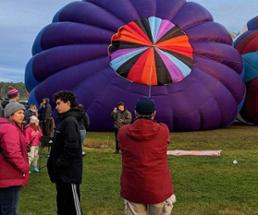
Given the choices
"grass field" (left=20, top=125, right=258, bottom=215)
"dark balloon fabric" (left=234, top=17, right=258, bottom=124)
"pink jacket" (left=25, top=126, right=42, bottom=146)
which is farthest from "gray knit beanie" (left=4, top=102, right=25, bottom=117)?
"dark balloon fabric" (left=234, top=17, right=258, bottom=124)

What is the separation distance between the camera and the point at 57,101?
4.82m

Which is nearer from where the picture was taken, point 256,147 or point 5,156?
point 5,156

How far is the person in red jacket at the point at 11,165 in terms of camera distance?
4.36 m

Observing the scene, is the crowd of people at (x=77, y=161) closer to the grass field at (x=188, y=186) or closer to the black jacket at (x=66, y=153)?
the black jacket at (x=66, y=153)

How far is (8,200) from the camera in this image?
445cm

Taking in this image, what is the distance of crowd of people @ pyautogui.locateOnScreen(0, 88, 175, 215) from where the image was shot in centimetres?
399

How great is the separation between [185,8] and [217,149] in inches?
233

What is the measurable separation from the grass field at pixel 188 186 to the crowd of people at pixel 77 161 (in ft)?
4.76

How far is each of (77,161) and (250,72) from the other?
14.4 meters

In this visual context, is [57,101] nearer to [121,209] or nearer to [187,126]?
[121,209]

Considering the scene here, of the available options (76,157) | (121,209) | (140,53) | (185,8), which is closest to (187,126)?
(140,53)

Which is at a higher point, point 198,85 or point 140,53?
point 140,53

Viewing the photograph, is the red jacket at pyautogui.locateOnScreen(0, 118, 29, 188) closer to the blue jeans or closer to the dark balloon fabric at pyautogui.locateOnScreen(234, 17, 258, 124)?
the blue jeans

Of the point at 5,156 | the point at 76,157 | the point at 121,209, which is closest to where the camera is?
the point at 5,156
